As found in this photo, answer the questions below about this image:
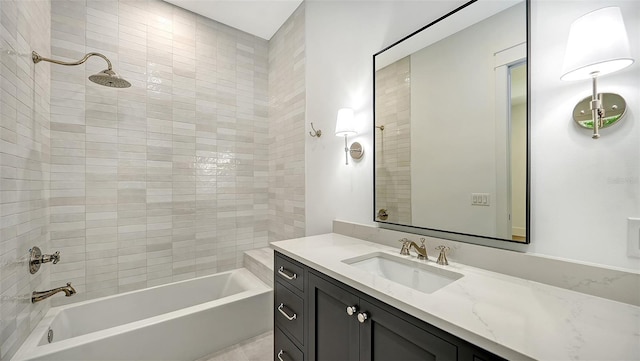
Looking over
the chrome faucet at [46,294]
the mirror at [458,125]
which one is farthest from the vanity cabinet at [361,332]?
the chrome faucet at [46,294]

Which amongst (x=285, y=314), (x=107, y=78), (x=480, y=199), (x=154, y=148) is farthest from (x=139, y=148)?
(x=480, y=199)

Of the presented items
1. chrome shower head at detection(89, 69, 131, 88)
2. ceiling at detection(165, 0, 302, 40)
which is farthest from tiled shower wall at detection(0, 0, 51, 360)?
ceiling at detection(165, 0, 302, 40)

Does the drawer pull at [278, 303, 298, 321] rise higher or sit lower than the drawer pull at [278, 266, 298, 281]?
lower

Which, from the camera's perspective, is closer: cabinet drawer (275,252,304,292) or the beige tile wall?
cabinet drawer (275,252,304,292)

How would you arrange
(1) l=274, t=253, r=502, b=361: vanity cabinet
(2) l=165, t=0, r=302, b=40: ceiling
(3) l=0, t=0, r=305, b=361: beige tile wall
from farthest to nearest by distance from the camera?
1. (2) l=165, t=0, r=302, b=40: ceiling
2. (3) l=0, t=0, r=305, b=361: beige tile wall
3. (1) l=274, t=253, r=502, b=361: vanity cabinet

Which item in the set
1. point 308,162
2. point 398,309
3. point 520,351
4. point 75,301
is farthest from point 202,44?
point 520,351

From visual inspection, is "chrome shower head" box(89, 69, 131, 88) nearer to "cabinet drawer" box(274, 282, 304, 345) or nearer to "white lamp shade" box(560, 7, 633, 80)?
"cabinet drawer" box(274, 282, 304, 345)

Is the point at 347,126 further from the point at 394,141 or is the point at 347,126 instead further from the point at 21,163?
the point at 21,163

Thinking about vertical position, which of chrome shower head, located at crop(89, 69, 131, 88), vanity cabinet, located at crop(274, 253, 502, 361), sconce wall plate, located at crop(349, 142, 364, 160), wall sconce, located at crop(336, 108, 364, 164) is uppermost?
chrome shower head, located at crop(89, 69, 131, 88)

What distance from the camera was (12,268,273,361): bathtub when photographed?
4.87ft

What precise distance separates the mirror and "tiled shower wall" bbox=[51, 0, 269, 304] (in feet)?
5.37

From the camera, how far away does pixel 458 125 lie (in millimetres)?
1258

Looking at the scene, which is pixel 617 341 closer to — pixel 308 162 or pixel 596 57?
pixel 596 57

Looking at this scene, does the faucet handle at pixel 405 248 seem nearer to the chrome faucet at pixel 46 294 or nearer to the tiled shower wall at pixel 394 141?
the tiled shower wall at pixel 394 141
